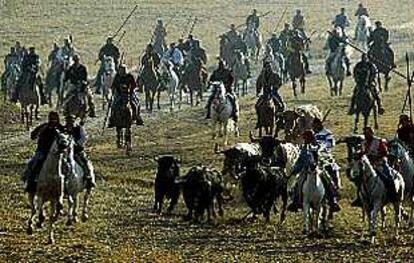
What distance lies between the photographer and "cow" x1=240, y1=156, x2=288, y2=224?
24031 millimetres

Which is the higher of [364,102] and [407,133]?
[407,133]

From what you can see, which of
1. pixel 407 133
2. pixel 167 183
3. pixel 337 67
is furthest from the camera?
pixel 337 67

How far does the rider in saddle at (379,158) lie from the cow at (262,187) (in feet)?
7.01

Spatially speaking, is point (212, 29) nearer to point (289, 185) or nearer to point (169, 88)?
point (169, 88)

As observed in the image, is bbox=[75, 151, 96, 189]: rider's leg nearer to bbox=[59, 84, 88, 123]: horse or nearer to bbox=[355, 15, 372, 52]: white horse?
bbox=[59, 84, 88, 123]: horse

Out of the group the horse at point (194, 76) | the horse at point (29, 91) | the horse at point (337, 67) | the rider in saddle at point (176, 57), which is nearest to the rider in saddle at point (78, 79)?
the horse at point (29, 91)

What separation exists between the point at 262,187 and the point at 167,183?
7.73 feet

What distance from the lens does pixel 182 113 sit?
45281 millimetres

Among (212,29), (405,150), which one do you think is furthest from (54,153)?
(212,29)

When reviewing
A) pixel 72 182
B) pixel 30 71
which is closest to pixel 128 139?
pixel 30 71

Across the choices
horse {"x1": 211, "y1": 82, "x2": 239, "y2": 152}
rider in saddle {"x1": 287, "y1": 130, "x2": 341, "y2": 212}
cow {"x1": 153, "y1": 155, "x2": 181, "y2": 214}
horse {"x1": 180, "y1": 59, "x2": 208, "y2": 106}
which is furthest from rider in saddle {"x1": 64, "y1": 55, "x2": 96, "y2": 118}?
rider in saddle {"x1": 287, "y1": 130, "x2": 341, "y2": 212}

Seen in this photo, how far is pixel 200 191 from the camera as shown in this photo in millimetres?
23828

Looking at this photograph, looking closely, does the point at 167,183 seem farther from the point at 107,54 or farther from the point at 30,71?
the point at 107,54

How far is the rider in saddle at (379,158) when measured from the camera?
2198cm
